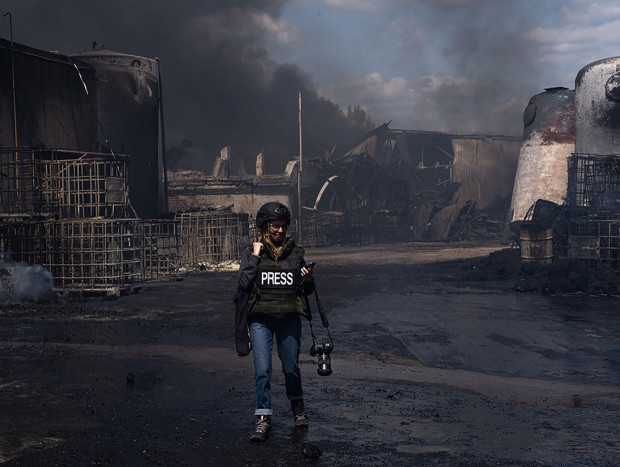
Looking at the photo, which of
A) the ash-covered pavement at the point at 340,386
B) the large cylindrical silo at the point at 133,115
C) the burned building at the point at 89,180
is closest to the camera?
the ash-covered pavement at the point at 340,386

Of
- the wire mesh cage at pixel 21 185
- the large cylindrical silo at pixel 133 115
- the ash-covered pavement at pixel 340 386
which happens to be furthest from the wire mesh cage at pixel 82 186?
the large cylindrical silo at pixel 133 115

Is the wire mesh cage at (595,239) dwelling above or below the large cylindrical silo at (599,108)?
below

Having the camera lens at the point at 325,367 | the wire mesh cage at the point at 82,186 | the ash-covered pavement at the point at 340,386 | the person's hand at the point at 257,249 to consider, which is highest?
the wire mesh cage at the point at 82,186

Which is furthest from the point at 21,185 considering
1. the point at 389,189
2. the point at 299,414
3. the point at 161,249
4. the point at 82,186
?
the point at 389,189

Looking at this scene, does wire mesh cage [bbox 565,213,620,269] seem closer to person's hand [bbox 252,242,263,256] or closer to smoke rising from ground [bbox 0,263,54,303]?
smoke rising from ground [bbox 0,263,54,303]

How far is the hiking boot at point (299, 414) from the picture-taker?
530cm

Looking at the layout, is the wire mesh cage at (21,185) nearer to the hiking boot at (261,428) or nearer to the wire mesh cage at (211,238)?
the wire mesh cage at (211,238)

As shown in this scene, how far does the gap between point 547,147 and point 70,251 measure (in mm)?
20364

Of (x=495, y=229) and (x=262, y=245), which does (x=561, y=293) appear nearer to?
(x=262, y=245)

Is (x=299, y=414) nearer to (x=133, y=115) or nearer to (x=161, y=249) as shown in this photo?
(x=161, y=249)

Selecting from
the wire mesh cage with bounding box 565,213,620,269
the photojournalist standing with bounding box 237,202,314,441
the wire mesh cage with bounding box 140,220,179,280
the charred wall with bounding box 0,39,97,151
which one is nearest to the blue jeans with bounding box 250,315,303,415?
the photojournalist standing with bounding box 237,202,314,441

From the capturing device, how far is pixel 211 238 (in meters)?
24.1

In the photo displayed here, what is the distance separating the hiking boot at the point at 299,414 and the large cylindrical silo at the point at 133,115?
20681 millimetres

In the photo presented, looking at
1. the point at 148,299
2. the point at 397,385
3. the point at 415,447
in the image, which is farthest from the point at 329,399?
the point at 148,299
